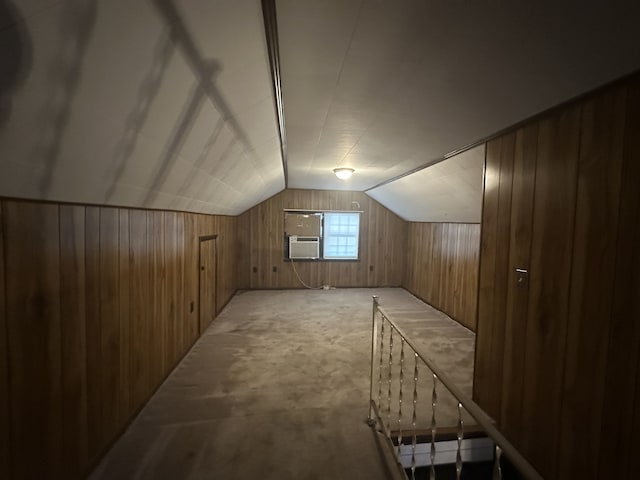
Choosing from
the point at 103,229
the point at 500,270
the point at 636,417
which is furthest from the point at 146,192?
the point at 636,417

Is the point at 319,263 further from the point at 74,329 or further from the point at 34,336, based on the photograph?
the point at 34,336

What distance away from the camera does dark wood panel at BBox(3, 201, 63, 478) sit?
111cm

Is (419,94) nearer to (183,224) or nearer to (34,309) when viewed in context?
A: (34,309)

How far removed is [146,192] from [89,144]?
770 millimetres

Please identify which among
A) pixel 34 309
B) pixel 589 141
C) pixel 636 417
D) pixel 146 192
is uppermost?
pixel 589 141

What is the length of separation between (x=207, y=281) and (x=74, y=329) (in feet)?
7.65

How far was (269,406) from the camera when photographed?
2.21 metres

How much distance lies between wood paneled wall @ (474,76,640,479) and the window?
163 inches

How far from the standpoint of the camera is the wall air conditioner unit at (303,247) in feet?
19.5

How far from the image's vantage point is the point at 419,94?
158 centimetres

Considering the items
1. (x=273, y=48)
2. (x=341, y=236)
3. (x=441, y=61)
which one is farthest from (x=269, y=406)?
(x=341, y=236)

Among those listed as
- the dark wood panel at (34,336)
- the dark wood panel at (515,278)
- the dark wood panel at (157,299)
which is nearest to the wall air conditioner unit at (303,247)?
the dark wood panel at (157,299)

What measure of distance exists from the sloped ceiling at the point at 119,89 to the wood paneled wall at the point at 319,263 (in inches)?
162

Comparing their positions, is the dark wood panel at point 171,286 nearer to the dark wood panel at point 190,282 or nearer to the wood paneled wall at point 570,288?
the dark wood panel at point 190,282
